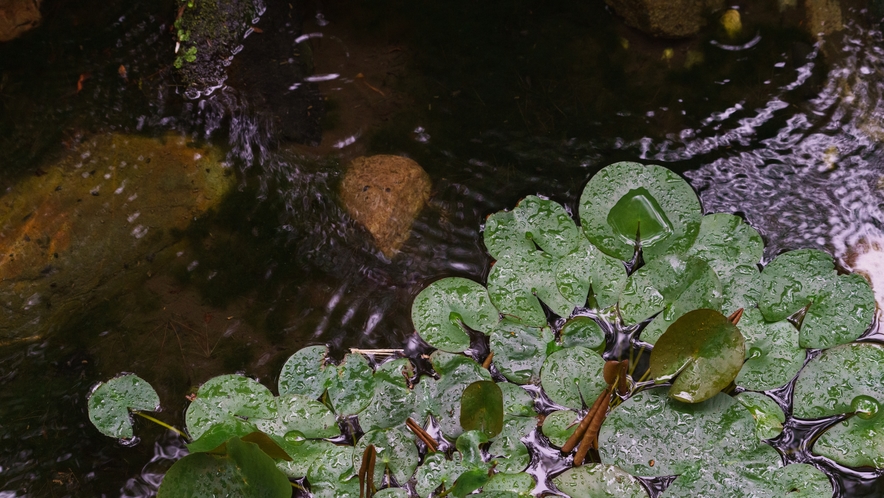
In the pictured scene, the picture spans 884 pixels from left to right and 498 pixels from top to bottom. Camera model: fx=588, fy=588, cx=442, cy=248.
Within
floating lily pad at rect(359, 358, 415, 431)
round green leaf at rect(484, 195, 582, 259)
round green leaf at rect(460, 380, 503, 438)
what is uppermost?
round green leaf at rect(484, 195, 582, 259)

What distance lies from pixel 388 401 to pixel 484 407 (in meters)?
0.28

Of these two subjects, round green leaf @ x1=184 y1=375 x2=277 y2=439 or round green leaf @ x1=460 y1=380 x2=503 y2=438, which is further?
round green leaf @ x1=184 y1=375 x2=277 y2=439

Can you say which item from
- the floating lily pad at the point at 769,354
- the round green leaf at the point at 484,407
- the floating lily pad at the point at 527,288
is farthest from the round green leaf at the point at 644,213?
the round green leaf at the point at 484,407

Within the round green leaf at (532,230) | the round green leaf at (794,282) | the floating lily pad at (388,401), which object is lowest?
the floating lily pad at (388,401)

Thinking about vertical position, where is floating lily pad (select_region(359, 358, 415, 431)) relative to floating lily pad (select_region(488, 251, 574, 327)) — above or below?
below

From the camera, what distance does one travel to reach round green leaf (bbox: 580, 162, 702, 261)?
1.68 meters

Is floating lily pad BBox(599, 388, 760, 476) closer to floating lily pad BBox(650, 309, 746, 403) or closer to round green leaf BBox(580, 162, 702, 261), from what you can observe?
floating lily pad BBox(650, 309, 746, 403)

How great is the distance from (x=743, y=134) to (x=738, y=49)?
0.32 meters

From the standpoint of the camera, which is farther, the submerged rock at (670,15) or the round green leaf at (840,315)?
the submerged rock at (670,15)

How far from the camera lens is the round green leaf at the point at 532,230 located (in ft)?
5.70

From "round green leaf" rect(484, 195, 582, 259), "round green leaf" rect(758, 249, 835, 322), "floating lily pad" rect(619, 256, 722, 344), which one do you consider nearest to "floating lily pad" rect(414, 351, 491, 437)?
"round green leaf" rect(484, 195, 582, 259)

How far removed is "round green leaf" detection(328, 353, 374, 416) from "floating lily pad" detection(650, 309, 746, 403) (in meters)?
0.77

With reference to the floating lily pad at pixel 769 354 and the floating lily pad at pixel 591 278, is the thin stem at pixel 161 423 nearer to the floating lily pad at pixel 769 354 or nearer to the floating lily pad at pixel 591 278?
the floating lily pad at pixel 591 278

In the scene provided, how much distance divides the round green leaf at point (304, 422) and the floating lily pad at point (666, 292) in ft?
2.88
